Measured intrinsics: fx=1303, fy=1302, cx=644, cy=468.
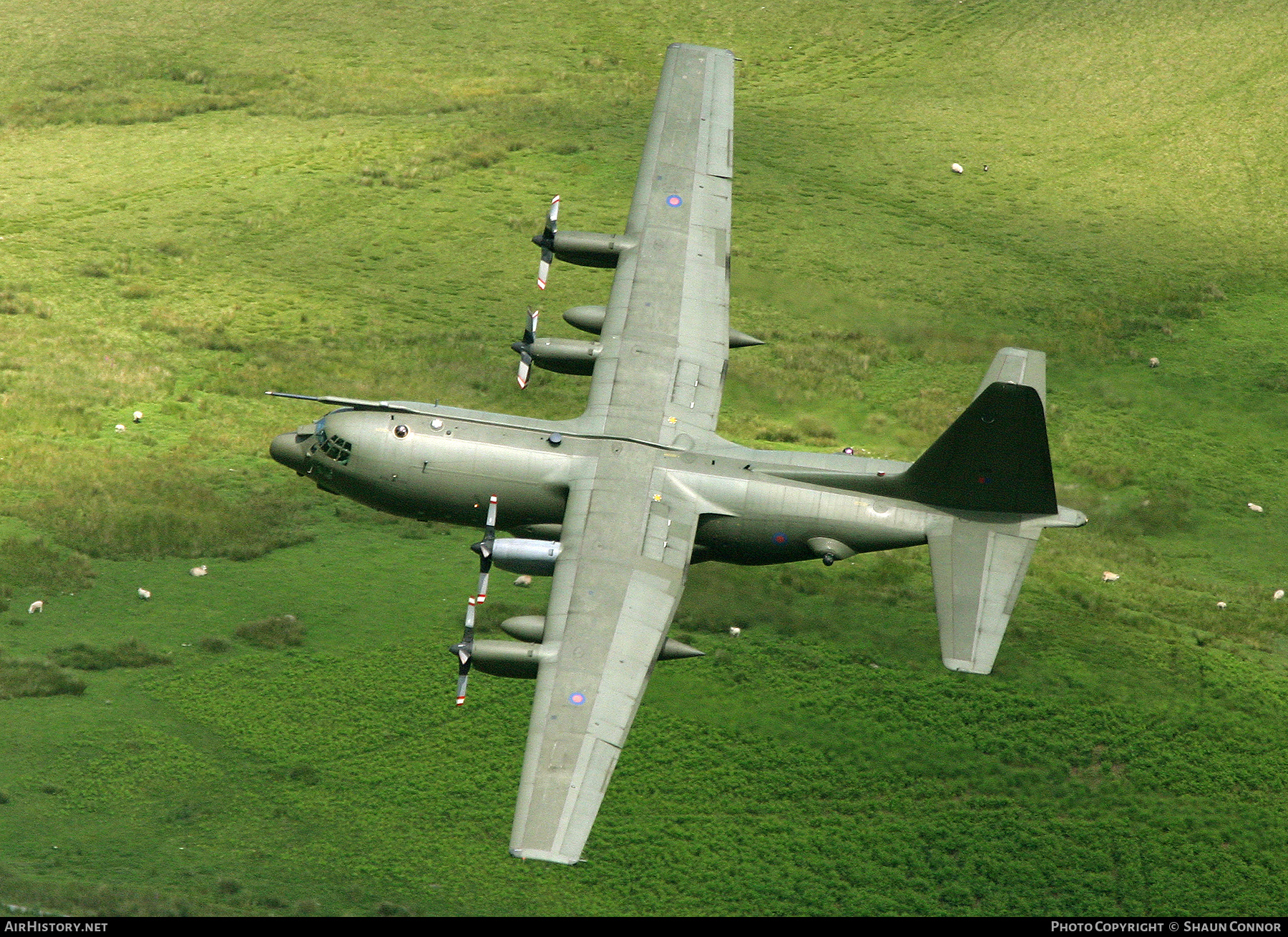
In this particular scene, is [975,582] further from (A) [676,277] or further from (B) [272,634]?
(B) [272,634]

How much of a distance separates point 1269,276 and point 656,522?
134 ft

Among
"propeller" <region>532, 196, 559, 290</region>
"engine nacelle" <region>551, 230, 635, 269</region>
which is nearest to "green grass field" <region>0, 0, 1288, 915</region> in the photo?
"engine nacelle" <region>551, 230, 635, 269</region>

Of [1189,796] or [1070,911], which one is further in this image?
[1189,796]

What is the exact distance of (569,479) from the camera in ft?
132

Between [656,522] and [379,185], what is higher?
[379,185]

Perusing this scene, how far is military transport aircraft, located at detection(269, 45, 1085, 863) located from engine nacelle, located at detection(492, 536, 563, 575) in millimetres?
69

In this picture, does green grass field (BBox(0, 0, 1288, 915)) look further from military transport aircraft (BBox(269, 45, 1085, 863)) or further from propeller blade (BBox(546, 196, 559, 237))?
propeller blade (BBox(546, 196, 559, 237))

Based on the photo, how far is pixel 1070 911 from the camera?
118 ft

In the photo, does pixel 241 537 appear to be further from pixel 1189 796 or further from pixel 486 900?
pixel 1189 796

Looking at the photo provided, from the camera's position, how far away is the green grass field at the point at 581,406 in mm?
36688

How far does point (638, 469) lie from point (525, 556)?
503 centimetres
